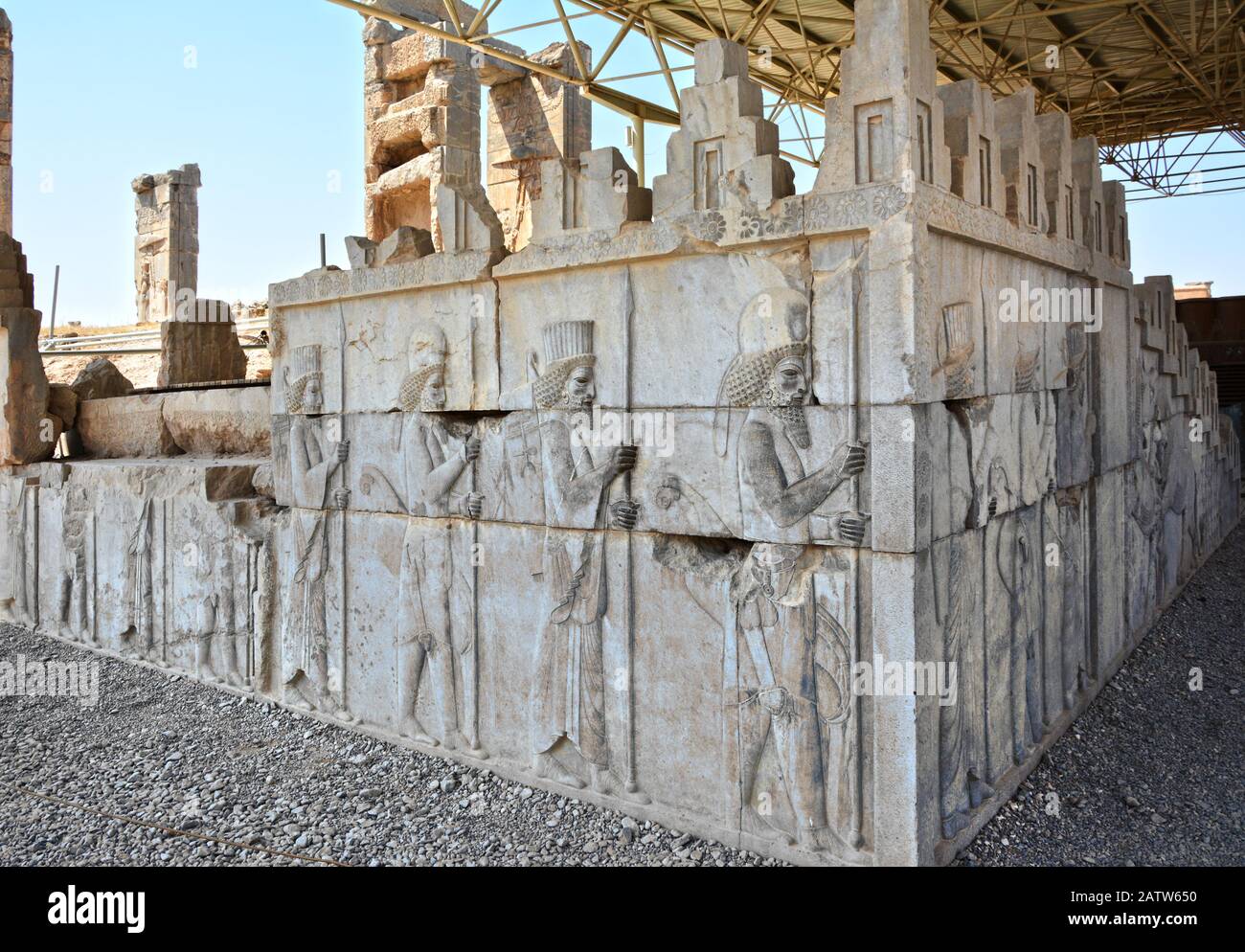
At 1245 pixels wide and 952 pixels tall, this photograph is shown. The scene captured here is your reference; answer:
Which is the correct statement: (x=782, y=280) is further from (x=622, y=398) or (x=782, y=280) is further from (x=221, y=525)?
(x=221, y=525)

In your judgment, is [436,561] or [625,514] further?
[436,561]

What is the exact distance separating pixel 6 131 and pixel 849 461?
1782 cm

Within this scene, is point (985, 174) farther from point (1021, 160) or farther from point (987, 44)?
point (987, 44)

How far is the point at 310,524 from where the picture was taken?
6547 millimetres

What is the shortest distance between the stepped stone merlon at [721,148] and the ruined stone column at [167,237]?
68.7ft

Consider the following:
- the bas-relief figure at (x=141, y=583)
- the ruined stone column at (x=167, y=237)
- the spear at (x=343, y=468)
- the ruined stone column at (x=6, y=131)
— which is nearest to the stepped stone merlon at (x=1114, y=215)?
the spear at (x=343, y=468)

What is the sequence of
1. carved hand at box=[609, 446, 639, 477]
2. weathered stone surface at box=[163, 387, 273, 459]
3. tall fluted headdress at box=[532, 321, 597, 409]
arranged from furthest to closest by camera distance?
weathered stone surface at box=[163, 387, 273, 459] < tall fluted headdress at box=[532, 321, 597, 409] < carved hand at box=[609, 446, 639, 477]

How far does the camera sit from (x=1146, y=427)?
26.8ft

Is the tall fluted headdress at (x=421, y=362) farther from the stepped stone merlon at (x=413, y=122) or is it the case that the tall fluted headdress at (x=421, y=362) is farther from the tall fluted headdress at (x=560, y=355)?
the stepped stone merlon at (x=413, y=122)

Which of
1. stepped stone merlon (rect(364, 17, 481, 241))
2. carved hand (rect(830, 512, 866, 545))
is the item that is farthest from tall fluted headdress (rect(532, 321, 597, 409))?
stepped stone merlon (rect(364, 17, 481, 241))

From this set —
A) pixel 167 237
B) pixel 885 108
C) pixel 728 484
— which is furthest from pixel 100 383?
pixel 167 237

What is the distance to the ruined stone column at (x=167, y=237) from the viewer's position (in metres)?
23.5

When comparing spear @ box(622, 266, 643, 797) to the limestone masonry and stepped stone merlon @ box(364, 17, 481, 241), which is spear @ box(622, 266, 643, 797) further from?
stepped stone merlon @ box(364, 17, 481, 241)

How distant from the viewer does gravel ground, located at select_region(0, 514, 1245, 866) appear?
15.6ft
